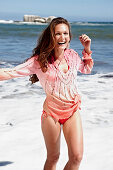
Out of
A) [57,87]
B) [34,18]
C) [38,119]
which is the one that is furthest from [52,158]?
[34,18]

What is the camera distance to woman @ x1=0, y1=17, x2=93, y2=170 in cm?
274

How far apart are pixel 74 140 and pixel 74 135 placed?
0.14 ft

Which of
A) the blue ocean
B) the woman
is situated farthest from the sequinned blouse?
the blue ocean

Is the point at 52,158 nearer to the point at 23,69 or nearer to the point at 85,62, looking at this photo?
the point at 23,69

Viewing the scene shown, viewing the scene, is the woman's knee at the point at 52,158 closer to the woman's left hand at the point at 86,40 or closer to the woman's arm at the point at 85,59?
the woman's arm at the point at 85,59

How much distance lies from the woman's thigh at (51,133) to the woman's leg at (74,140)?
9cm

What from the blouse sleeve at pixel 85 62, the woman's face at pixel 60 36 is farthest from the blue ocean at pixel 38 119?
the woman's face at pixel 60 36

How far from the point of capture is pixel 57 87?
276cm

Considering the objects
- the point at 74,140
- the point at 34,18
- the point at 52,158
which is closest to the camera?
the point at 74,140

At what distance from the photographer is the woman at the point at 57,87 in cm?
274

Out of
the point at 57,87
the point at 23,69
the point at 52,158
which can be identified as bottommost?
the point at 52,158

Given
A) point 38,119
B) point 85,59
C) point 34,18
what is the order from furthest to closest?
point 34,18 → point 38,119 → point 85,59

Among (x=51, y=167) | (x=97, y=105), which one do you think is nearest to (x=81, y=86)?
(x=97, y=105)

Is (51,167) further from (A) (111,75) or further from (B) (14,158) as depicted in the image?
(A) (111,75)
